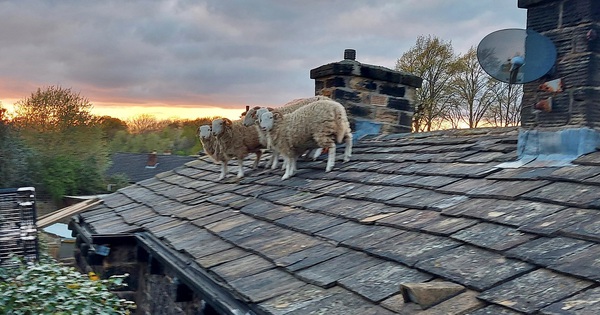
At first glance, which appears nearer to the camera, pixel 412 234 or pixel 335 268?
pixel 335 268

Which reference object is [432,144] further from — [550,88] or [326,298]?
[326,298]

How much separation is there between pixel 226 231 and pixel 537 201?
7.48ft

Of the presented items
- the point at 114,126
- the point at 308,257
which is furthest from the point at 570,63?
the point at 114,126

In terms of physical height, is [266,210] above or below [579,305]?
below

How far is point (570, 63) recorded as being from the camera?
3.73m

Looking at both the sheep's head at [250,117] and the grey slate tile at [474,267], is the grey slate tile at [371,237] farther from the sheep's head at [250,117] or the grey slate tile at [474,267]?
the sheep's head at [250,117]

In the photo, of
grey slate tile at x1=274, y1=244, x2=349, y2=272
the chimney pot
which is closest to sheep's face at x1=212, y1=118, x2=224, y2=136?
the chimney pot

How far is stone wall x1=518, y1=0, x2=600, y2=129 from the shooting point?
3.62 m

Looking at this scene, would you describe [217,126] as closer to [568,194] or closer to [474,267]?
[568,194]

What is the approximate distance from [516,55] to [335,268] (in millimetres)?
2191

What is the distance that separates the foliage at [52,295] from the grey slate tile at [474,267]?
277 cm

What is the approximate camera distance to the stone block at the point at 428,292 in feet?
6.98

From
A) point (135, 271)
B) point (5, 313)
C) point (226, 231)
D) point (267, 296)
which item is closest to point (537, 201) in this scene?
point (267, 296)

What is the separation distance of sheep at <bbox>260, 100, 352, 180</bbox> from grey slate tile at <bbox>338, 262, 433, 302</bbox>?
2920mm
